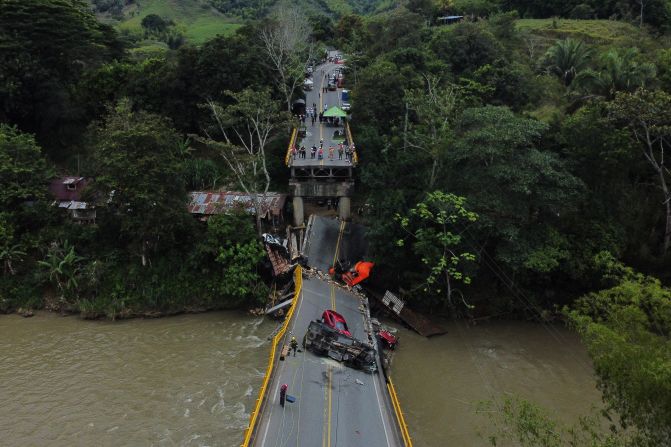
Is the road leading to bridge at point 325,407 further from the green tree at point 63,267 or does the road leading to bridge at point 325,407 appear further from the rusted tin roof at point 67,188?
the rusted tin roof at point 67,188

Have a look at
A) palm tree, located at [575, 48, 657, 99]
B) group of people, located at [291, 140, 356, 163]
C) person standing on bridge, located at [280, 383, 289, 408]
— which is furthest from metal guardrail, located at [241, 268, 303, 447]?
palm tree, located at [575, 48, 657, 99]

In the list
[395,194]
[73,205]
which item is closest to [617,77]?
[395,194]

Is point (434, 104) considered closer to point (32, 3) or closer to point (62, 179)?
point (62, 179)

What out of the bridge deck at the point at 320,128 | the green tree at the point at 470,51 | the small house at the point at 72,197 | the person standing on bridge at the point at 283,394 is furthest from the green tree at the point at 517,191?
the small house at the point at 72,197

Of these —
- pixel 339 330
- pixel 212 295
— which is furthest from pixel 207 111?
pixel 339 330

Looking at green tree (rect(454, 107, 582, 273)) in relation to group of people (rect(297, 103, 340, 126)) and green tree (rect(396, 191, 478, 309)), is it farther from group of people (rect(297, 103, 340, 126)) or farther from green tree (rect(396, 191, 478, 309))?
group of people (rect(297, 103, 340, 126))
